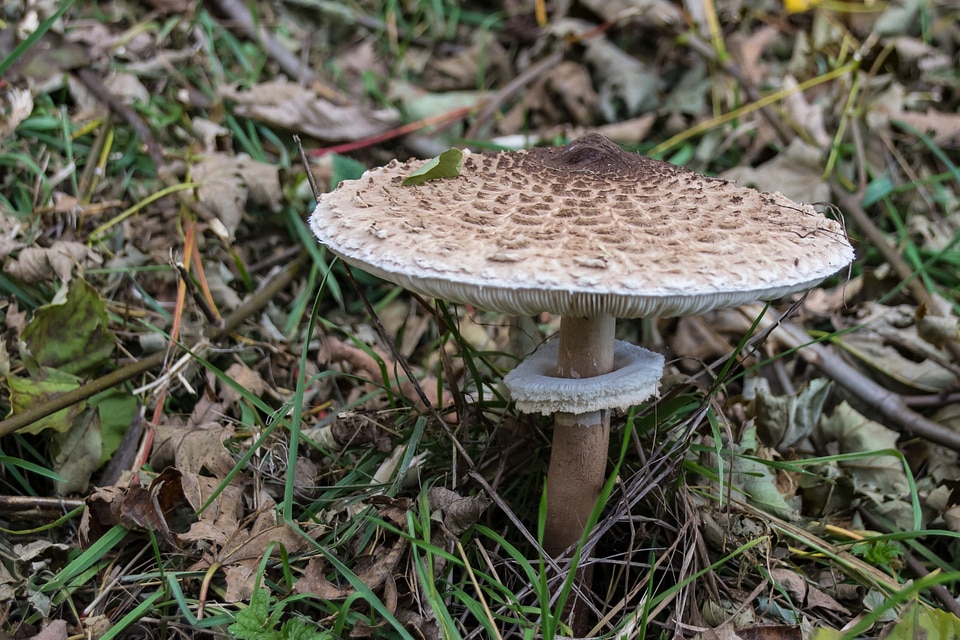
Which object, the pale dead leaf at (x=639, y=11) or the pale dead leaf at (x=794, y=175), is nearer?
the pale dead leaf at (x=794, y=175)

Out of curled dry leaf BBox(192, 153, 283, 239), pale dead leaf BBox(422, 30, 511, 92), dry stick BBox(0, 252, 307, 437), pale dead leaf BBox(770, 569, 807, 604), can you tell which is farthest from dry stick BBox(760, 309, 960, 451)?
pale dead leaf BBox(422, 30, 511, 92)

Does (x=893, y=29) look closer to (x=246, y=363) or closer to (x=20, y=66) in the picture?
(x=246, y=363)

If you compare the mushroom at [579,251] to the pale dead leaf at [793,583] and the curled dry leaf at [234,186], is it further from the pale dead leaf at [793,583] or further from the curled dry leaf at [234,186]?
the curled dry leaf at [234,186]

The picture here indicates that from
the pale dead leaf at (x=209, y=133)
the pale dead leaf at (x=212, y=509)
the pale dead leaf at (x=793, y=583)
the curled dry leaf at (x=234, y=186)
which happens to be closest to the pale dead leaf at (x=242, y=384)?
the pale dead leaf at (x=212, y=509)

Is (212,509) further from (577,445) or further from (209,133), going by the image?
(209,133)

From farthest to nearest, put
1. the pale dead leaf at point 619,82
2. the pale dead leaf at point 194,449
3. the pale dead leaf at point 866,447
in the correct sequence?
the pale dead leaf at point 619,82
the pale dead leaf at point 866,447
the pale dead leaf at point 194,449
